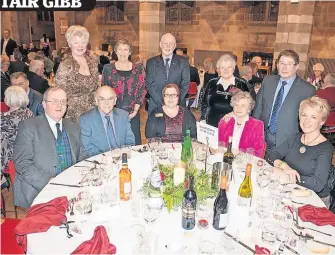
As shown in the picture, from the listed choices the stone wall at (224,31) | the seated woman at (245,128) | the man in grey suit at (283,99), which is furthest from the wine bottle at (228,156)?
the stone wall at (224,31)

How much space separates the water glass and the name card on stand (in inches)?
38.6

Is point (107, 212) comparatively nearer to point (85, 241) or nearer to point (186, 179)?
point (85, 241)

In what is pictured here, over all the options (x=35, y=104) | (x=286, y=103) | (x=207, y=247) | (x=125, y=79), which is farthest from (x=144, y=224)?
(x=35, y=104)

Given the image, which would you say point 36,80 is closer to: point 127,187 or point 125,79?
point 125,79

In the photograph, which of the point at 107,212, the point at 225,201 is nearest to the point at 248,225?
the point at 225,201

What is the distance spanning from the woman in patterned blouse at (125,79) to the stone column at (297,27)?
15.1 ft

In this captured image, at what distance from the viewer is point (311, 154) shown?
2.64m

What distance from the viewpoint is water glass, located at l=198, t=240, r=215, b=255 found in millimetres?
1629

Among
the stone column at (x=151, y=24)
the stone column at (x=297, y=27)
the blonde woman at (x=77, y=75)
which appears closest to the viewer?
the blonde woman at (x=77, y=75)

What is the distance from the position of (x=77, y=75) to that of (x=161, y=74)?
3.68 feet

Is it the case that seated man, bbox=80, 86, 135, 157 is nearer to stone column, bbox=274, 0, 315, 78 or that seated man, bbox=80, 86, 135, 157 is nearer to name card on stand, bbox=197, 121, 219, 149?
name card on stand, bbox=197, 121, 219, 149

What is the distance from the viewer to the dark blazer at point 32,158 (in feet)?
8.64

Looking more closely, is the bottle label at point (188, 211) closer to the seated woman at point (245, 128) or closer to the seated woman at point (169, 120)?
the seated woman at point (245, 128)

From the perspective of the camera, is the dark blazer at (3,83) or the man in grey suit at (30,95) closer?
the man in grey suit at (30,95)
